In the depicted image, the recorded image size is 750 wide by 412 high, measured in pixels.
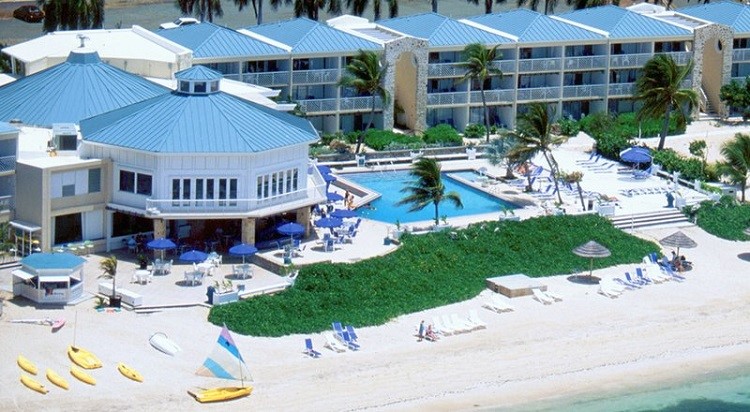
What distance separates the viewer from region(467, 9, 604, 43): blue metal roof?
103938 millimetres

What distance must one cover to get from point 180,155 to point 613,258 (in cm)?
1966

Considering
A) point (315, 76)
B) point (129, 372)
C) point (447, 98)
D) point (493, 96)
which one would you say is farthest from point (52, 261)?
point (493, 96)

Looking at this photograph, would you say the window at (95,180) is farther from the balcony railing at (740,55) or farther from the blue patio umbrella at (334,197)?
the balcony railing at (740,55)

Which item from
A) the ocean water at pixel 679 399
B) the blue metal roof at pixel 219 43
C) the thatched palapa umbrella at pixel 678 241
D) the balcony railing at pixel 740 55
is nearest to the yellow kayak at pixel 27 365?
the ocean water at pixel 679 399

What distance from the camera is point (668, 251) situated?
81.2 meters

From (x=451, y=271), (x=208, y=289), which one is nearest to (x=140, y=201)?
(x=208, y=289)

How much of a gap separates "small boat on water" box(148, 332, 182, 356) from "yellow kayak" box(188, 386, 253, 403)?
363cm

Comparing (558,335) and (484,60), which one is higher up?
(484,60)

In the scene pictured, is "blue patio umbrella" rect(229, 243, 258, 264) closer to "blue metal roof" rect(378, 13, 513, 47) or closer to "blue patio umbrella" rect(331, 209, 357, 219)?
"blue patio umbrella" rect(331, 209, 357, 219)

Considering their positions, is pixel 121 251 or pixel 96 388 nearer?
pixel 96 388

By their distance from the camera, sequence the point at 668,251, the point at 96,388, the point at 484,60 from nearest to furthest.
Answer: the point at 96,388 < the point at 668,251 < the point at 484,60

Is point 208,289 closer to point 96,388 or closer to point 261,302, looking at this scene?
point 261,302

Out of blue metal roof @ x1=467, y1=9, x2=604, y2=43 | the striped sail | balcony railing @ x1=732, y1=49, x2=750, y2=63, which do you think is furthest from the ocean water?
balcony railing @ x1=732, y1=49, x2=750, y2=63

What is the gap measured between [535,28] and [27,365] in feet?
168
